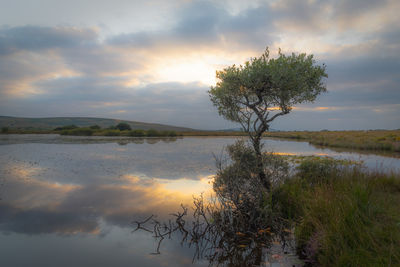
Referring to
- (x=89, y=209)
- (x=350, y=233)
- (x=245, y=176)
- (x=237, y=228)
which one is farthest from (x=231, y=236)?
(x=89, y=209)

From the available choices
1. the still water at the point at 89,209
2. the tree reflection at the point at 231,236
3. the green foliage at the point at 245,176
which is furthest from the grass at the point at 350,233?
the still water at the point at 89,209

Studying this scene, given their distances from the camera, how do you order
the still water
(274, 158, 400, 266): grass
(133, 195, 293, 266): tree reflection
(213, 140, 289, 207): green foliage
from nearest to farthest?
1. (274, 158, 400, 266): grass
2. (133, 195, 293, 266): tree reflection
3. the still water
4. (213, 140, 289, 207): green foliage

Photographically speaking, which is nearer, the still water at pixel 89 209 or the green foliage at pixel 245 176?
the still water at pixel 89 209

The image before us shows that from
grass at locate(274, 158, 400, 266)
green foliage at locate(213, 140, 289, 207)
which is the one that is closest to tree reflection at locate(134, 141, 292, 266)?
green foliage at locate(213, 140, 289, 207)

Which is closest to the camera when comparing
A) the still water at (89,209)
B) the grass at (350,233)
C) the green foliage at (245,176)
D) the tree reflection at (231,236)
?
the grass at (350,233)

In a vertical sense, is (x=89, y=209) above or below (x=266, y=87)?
below

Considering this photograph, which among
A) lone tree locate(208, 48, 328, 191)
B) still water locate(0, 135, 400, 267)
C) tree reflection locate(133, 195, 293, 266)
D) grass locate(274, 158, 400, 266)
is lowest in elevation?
still water locate(0, 135, 400, 267)

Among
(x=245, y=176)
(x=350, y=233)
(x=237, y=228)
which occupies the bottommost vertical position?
(x=237, y=228)

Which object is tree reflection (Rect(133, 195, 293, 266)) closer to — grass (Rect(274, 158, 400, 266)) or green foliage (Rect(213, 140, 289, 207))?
green foliage (Rect(213, 140, 289, 207))

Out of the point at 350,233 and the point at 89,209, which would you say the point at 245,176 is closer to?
the point at 350,233

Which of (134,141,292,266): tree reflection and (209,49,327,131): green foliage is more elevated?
(209,49,327,131): green foliage

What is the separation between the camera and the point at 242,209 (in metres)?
6.21

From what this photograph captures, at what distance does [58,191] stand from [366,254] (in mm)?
10528

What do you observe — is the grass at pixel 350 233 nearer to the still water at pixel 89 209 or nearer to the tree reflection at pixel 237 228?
the tree reflection at pixel 237 228
